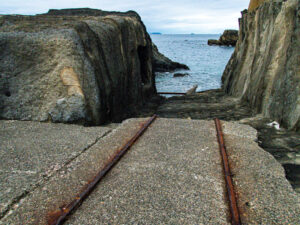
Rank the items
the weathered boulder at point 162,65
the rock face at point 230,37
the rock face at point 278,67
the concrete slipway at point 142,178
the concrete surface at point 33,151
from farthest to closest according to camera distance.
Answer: the rock face at point 230,37 < the weathered boulder at point 162,65 < the rock face at point 278,67 < the concrete surface at point 33,151 < the concrete slipway at point 142,178

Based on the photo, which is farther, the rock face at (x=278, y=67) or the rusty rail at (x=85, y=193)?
the rock face at (x=278, y=67)

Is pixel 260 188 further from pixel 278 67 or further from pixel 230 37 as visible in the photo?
pixel 230 37

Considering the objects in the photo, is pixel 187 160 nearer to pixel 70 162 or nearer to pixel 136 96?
pixel 70 162

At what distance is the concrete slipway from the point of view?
2.93m

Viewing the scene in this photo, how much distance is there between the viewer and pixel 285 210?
2.96 metres

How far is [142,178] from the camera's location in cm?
362

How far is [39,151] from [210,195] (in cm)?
288

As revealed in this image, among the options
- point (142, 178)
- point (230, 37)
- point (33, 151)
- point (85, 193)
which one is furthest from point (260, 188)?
point (230, 37)

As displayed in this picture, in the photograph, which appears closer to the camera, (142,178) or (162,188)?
(162,188)

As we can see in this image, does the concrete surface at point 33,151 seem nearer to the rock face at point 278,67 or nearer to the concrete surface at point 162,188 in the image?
the concrete surface at point 162,188

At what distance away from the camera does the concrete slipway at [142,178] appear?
2.93 metres

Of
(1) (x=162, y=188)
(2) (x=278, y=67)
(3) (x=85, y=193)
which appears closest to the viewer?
(3) (x=85, y=193)

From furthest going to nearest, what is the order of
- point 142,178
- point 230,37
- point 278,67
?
point 230,37 < point 278,67 < point 142,178

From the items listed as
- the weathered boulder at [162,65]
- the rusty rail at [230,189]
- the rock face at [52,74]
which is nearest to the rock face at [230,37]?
the weathered boulder at [162,65]
